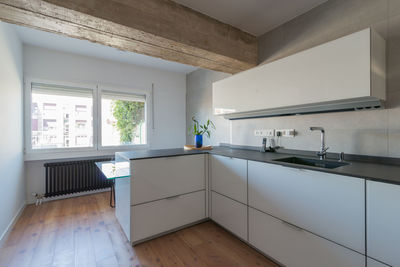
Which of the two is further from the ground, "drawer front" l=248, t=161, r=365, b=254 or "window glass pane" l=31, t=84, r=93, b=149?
"window glass pane" l=31, t=84, r=93, b=149

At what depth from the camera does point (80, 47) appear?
2877 millimetres

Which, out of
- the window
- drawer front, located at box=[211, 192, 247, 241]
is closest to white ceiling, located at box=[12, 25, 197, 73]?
the window

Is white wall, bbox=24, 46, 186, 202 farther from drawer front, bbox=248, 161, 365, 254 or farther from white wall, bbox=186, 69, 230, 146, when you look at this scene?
drawer front, bbox=248, 161, 365, 254

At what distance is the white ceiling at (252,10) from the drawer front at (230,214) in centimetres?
205

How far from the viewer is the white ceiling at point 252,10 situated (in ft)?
5.90

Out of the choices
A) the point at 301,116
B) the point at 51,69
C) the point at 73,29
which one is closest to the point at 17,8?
the point at 73,29

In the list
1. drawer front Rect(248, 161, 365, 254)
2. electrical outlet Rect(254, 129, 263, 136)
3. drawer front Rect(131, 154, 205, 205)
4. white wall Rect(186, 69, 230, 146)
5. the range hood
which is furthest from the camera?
white wall Rect(186, 69, 230, 146)

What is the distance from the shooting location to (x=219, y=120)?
3168 mm

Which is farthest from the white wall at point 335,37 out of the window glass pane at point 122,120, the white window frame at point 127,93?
the window glass pane at point 122,120

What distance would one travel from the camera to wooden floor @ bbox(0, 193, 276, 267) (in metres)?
1.57

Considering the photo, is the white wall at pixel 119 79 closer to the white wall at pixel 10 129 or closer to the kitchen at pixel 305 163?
the white wall at pixel 10 129

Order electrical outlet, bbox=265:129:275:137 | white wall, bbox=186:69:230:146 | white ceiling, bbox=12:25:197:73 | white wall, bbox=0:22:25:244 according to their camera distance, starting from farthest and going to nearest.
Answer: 1. white wall, bbox=186:69:230:146
2. white ceiling, bbox=12:25:197:73
3. electrical outlet, bbox=265:129:275:137
4. white wall, bbox=0:22:25:244

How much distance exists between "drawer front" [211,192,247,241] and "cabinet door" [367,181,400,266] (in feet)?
3.07

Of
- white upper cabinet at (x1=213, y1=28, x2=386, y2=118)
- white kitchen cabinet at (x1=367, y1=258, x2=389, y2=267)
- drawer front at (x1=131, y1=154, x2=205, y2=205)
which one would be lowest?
white kitchen cabinet at (x1=367, y1=258, x2=389, y2=267)
